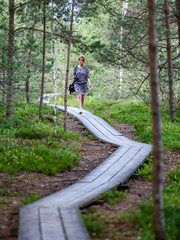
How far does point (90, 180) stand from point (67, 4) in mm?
8084

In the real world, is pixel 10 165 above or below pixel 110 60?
below

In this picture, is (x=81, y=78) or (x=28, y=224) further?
(x=81, y=78)

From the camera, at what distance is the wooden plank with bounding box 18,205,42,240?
3788mm

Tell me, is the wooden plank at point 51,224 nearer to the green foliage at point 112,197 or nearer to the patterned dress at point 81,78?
the green foliage at point 112,197

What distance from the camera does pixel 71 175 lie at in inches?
297

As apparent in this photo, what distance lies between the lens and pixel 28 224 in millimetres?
4141

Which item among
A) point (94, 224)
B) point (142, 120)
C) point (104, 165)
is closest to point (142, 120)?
point (142, 120)

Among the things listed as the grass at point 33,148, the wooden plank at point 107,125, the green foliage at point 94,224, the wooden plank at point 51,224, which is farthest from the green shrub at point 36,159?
the wooden plank at point 107,125

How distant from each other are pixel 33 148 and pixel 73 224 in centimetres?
470

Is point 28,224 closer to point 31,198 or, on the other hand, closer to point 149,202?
point 31,198

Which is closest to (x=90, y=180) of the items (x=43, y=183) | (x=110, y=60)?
(x=43, y=183)

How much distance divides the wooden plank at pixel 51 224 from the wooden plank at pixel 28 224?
80 mm

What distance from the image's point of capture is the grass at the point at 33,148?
7.45 meters

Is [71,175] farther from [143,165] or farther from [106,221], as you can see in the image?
[106,221]
